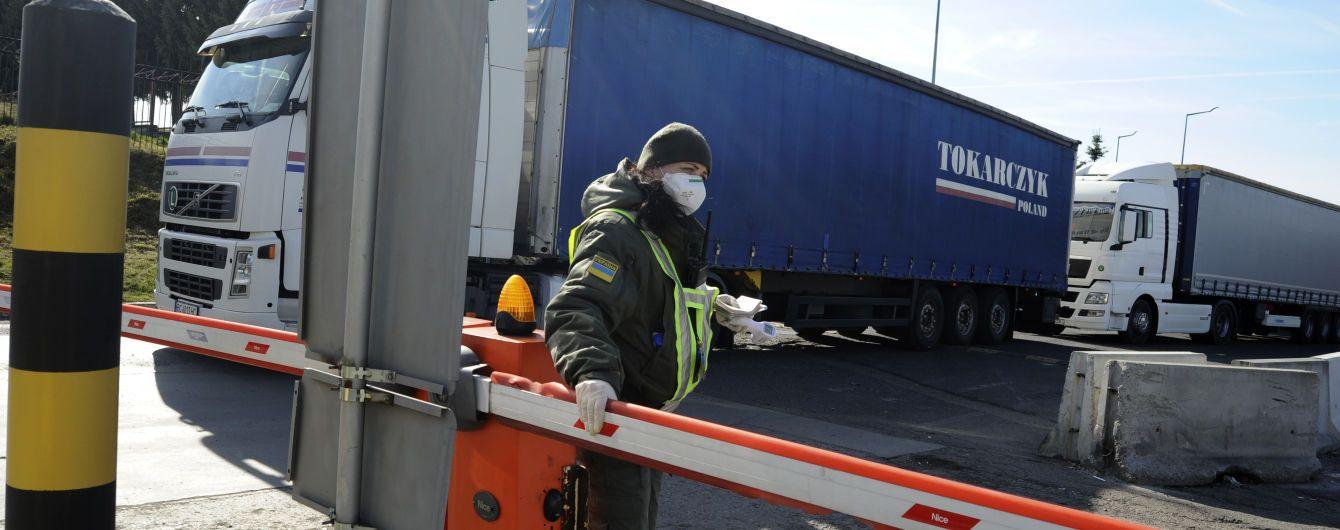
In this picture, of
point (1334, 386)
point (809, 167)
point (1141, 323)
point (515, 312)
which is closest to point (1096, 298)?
point (1141, 323)

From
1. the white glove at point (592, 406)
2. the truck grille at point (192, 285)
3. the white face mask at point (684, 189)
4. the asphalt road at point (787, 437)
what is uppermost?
the white face mask at point (684, 189)

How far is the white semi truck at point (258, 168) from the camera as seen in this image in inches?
285

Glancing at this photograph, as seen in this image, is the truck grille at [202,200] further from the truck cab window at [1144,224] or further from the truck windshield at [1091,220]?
the truck cab window at [1144,224]

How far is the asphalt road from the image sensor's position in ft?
14.9

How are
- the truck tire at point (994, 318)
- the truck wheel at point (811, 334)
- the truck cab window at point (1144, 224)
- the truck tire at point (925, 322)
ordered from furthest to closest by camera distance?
the truck cab window at point (1144, 224) < the truck tire at point (994, 318) < the truck wheel at point (811, 334) < the truck tire at point (925, 322)

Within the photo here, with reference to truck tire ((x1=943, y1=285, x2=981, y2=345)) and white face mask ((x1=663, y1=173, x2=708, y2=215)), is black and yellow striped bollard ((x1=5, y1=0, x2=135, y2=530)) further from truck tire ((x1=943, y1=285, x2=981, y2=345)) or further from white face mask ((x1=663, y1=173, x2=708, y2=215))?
truck tire ((x1=943, y1=285, x2=981, y2=345))

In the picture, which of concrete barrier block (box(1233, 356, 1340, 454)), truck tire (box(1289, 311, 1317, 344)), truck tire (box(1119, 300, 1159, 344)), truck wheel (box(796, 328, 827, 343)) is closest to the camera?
concrete barrier block (box(1233, 356, 1340, 454))

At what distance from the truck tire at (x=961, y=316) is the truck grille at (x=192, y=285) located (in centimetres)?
1013

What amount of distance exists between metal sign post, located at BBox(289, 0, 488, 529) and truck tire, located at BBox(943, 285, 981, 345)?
1328cm

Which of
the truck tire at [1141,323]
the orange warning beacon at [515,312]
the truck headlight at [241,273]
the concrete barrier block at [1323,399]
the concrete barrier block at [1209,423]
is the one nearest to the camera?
the orange warning beacon at [515,312]

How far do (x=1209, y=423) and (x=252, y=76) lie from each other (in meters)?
7.36

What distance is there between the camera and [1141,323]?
18.8 metres

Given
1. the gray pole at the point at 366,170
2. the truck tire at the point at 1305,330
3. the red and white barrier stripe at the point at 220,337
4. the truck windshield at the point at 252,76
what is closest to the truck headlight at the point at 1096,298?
the truck tire at the point at 1305,330

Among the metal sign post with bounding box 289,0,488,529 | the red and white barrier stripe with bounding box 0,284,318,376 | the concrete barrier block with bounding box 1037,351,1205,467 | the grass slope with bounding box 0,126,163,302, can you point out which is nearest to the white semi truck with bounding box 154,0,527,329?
the red and white barrier stripe with bounding box 0,284,318,376
